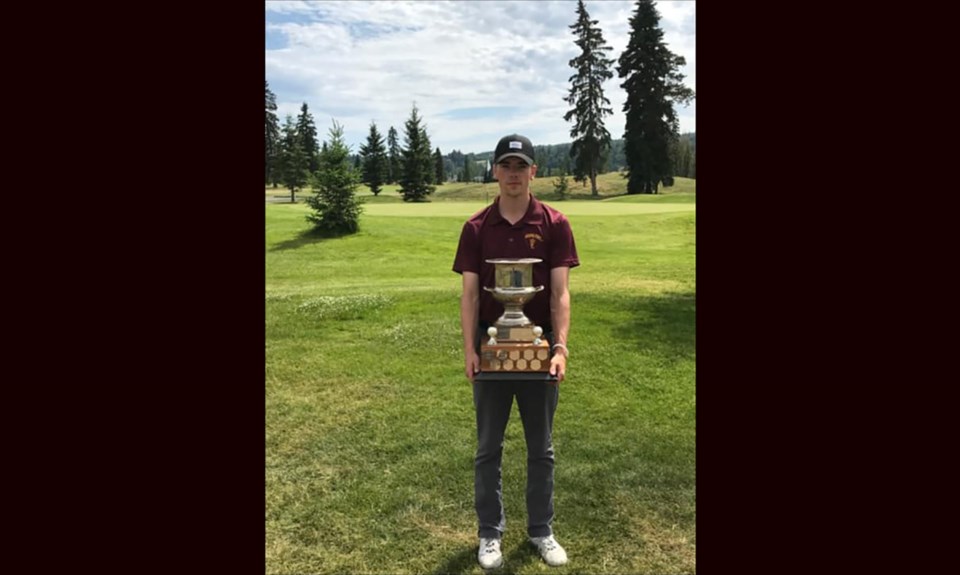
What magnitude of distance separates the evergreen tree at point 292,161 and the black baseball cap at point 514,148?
2485 centimetres

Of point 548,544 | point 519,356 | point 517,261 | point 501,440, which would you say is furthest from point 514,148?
point 548,544

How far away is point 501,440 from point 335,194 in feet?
55.9

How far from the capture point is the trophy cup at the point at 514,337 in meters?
3.52

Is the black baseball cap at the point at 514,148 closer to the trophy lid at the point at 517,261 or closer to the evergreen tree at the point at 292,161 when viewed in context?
the trophy lid at the point at 517,261

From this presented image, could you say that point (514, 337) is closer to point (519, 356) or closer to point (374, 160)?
point (519, 356)

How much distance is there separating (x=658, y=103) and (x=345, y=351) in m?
17.3

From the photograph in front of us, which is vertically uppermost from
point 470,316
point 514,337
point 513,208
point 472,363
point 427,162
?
point 427,162

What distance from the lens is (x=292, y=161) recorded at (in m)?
28.0

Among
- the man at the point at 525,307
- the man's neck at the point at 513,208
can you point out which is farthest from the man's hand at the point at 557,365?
the man's neck at the point at 513,208

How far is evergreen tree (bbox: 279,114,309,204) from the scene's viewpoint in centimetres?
2758

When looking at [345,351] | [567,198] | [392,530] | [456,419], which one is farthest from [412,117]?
[392,530]

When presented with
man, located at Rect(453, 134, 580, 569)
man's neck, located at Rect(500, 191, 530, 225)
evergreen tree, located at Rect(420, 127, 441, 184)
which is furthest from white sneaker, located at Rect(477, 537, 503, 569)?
evergreen tree, located at Rect(420, 127, 441, 184)

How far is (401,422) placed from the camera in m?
6.60

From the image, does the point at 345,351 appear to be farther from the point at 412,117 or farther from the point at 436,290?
the point at 412,117
